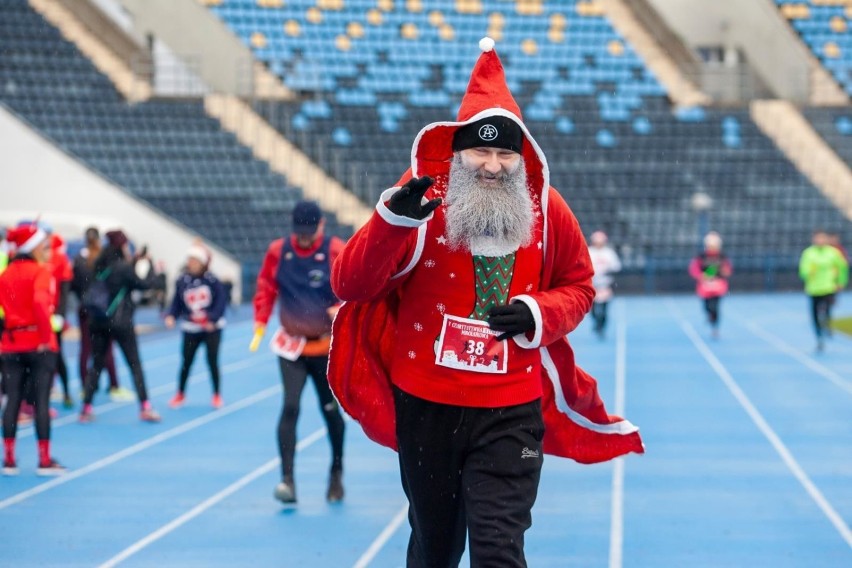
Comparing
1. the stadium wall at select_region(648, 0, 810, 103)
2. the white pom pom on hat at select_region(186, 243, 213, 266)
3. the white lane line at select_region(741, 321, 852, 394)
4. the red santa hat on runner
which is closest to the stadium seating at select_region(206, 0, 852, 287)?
the stadium wall at select_region(648, 0, 810, 103)

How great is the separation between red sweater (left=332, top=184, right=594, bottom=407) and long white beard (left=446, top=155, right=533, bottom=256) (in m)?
0.05

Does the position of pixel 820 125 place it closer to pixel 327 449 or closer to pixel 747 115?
pixel 747 115

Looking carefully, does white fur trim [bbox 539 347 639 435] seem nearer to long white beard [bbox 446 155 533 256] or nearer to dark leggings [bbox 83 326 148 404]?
long white beard [bbox 446 155 533 256]

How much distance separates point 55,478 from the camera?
10070 mm

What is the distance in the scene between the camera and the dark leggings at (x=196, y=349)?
46.4 feet

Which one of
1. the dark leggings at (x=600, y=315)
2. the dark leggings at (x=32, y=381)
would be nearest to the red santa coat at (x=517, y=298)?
the dark leggings at (x=32, y=381)

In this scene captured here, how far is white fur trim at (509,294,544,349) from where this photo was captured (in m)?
4.66

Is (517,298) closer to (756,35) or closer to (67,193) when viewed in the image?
(67,193)

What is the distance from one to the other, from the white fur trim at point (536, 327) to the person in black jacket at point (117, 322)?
Answer: 8.96 m

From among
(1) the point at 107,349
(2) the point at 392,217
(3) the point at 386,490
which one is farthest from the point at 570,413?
(1) the point at 107,349

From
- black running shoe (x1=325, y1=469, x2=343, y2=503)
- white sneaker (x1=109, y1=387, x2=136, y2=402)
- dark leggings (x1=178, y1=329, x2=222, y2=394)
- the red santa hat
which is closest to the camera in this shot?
black running shoe (x1=325, y1=469, x2=343, y2=503)

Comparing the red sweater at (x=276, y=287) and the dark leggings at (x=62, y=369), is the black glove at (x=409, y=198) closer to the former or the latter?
the red sweater at (x=276, y=287)

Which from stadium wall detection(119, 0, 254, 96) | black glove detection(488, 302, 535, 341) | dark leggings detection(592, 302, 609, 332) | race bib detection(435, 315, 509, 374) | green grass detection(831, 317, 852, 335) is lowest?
green grass detection(831, 317, 852, 335)

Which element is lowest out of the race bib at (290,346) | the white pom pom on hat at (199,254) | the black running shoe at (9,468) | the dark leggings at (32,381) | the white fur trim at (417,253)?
the black running shoe at (9,468)
